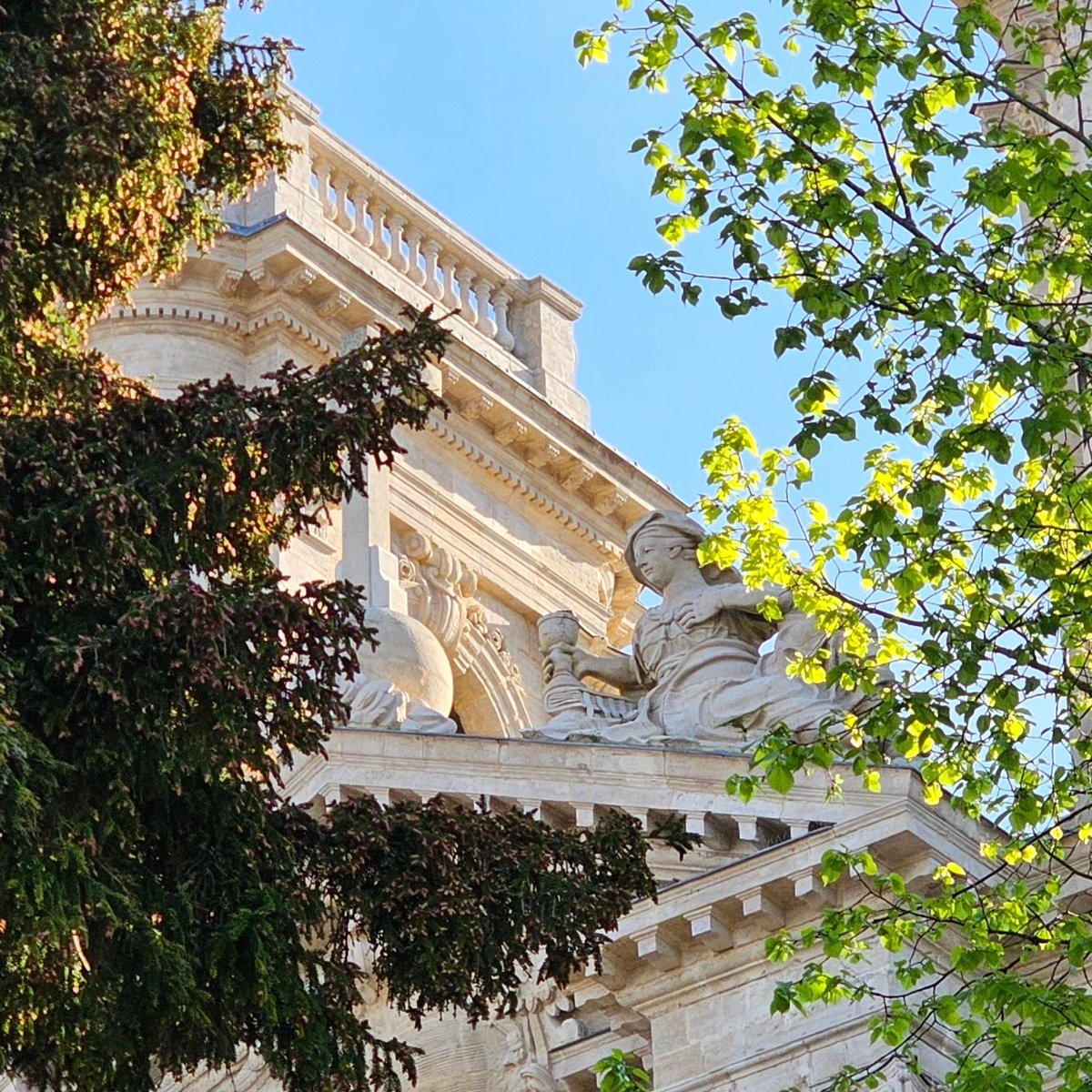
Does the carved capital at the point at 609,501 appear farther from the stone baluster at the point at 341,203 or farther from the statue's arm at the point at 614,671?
the statue's arm at the point at 614,671

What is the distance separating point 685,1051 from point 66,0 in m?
8.14

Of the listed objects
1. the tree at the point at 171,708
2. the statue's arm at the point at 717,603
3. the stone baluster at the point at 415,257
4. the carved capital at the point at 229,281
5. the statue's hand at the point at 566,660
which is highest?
the stone baluster at the point at 415,257

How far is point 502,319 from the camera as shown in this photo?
3425cm

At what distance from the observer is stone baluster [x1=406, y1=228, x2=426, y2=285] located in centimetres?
3306

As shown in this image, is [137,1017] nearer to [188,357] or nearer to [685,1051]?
[685,1051]

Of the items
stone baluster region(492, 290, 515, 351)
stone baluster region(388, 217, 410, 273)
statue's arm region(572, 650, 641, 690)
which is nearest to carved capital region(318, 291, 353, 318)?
stone baluster region(388, 217, 410, 273)

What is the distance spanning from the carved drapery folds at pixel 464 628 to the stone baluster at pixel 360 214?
3187 millimetres

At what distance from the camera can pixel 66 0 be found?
53.0 feet

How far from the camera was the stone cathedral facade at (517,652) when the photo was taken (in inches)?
824

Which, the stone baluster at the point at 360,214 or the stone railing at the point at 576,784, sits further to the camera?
the stone baluster at the point at 360,214

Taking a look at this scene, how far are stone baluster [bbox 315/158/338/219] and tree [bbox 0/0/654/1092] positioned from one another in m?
16.3

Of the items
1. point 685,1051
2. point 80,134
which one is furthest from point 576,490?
point 80,134

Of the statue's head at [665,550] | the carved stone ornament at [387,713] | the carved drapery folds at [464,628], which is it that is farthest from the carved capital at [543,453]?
the carved stone ornament at [387,713]

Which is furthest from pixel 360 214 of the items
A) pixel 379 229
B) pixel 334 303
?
pixel 334 303
